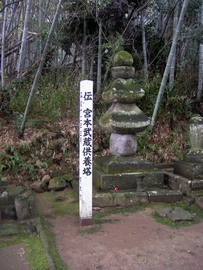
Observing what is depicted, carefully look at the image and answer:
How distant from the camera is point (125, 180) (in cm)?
481

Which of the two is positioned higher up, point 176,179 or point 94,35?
point 94,35

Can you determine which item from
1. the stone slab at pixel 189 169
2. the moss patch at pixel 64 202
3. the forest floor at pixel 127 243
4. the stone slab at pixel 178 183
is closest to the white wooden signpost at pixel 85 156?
the forest floor at pixel 127 243

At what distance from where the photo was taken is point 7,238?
10.8ft

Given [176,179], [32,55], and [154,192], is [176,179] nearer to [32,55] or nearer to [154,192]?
[154,192]

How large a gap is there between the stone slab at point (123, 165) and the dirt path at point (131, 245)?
1077 mm

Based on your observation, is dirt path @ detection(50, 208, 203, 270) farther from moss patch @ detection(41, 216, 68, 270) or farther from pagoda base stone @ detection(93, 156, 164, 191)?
pagoda base stone @ detection(93, 156, 164, 191)

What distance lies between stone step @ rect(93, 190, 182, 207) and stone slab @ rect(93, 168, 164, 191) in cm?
23

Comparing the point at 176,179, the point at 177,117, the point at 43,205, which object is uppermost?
the point at 177,117

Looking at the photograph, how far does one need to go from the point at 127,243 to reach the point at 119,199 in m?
1.24

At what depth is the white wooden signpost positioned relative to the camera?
3633 mm

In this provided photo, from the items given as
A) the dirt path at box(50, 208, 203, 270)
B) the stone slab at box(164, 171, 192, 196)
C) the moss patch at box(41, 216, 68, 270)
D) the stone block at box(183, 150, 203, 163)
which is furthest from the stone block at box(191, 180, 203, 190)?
the moss patch at box(41, 216, 68, 270)

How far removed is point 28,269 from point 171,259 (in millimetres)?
1476

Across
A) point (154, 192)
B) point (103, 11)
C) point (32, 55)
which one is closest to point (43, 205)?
point (154, 192)

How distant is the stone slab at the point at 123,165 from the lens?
15.9 ft
